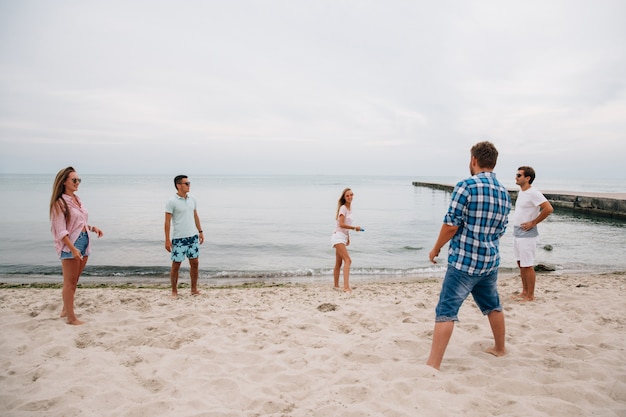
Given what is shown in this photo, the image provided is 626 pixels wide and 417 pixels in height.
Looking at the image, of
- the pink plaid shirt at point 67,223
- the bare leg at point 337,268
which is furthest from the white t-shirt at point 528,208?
the pink plaid shirt at point 67,223

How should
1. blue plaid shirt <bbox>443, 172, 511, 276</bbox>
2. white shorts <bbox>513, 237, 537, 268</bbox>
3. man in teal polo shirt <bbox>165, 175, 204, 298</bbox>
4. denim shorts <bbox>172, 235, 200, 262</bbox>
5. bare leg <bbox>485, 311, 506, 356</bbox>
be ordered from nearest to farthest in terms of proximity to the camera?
blue plaid shirt <bbox>443, 172, 511, 276</bbox> → bare leg <bbox>485, 311, 506, 356</bbox> → white shorts <bbox>513, 237, 537, 268</bbox> → man in teal polo shirt <bbox>165, 175, 204, 298</bbox> → denim shorts <bbox>172, 235, 200, 262</bbox>

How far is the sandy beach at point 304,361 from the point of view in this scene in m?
2.91

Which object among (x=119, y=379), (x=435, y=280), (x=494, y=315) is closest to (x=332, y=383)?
(x=494, y=315)

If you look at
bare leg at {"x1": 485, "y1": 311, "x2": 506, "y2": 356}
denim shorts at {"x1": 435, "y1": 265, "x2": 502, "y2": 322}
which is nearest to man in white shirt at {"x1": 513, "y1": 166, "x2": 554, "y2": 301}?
bare leg at {"x1": 485, "y1": 311, "x2": 506, "y2": 356}

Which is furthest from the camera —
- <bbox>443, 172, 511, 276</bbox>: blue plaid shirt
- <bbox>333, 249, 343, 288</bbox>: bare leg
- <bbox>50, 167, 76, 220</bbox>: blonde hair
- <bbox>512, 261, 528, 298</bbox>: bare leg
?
<bbox>333, 249, 343, 288</bbox>: bare leg

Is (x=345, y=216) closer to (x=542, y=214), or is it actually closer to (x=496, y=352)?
(x=542, y=214)

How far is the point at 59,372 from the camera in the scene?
3463 mm

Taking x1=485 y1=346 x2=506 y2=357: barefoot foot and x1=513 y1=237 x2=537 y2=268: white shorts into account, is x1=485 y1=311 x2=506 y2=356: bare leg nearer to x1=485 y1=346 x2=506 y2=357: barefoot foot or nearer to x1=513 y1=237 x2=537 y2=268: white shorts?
x1=485 y1=346 x2=506 y2=357: barefoot foot

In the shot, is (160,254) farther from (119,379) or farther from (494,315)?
(494,315)

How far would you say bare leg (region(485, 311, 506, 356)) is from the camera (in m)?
3.63

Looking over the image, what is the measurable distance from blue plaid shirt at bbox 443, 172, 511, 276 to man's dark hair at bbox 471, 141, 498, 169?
0.10 m

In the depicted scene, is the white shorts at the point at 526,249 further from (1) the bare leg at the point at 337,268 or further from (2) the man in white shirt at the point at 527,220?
(1) the bare leg at the point at 337,268

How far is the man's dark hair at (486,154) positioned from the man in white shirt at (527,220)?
2.72 m

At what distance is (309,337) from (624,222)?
83.4ft
